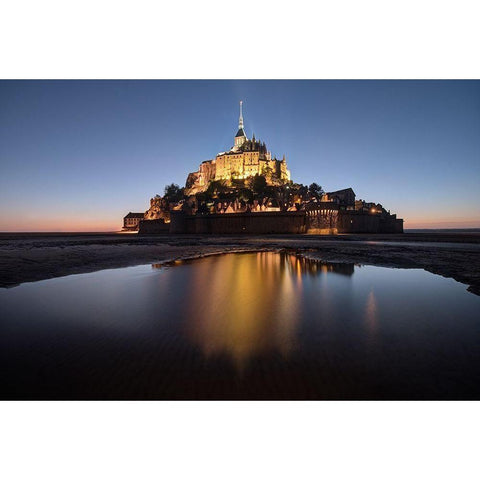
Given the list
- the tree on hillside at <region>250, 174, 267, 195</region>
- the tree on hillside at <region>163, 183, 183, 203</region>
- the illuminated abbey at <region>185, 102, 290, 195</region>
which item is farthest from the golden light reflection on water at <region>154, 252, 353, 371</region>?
the tree on hillside at <region>163, 183, 183, 203</region>

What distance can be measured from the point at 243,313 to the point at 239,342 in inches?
51.2

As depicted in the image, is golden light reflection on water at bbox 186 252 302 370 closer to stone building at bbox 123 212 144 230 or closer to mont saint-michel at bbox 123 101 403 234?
mont saint-michel at bbox 123 101 403 234

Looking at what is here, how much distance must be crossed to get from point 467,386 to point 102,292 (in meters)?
6.74

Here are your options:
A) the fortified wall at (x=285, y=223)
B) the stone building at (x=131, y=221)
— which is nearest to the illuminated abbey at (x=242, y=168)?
the stone building at (x=131, y=221)

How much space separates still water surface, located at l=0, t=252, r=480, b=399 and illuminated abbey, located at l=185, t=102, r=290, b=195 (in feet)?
259

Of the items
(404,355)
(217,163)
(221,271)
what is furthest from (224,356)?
(217,163)

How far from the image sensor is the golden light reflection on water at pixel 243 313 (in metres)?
3.30

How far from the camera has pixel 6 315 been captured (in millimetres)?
4293

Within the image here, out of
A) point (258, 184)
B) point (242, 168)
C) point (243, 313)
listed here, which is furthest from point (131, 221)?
point (243, 313)

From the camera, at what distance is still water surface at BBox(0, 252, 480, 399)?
2402mm

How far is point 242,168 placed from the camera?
88562mm

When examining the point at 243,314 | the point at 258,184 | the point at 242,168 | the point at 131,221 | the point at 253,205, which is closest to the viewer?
the point at 243,314

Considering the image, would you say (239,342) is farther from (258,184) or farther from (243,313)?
(258,184)

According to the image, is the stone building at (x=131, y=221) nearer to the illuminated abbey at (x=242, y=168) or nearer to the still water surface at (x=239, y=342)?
the illuminated abbey at (x=242, y=168)
